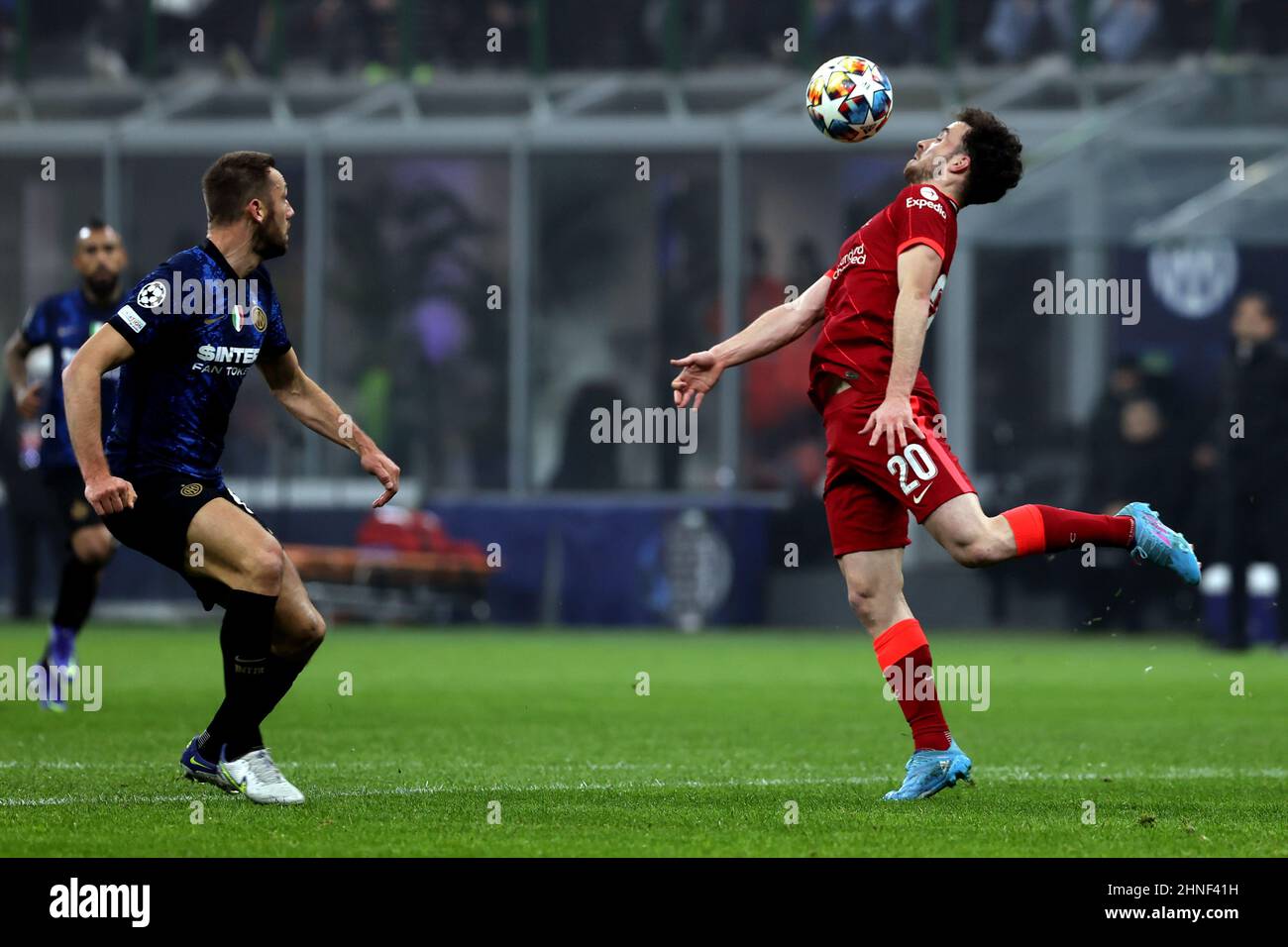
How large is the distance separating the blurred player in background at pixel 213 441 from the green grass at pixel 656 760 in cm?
31

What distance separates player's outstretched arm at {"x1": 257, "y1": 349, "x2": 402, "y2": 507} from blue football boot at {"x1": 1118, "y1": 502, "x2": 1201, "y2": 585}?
7.69 ft

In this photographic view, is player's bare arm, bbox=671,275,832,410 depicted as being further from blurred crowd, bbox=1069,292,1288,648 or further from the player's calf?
blurred crowd, bbox=1069,292,1288,648

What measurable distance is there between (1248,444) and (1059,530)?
941 centimetres

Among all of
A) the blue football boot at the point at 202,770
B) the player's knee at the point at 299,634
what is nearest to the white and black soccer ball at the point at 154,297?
the player's knee at the point at 299,634

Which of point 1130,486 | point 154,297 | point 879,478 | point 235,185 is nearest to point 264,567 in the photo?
point 154,297

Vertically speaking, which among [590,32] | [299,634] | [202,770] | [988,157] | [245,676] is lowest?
[202,770]

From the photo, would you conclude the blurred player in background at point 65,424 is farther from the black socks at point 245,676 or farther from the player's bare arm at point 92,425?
the player's bare arm at point 92,425

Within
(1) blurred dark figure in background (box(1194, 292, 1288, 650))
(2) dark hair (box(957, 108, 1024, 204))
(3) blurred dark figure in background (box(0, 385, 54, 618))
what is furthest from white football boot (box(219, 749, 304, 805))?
(3) blurred dark figure in background (box(0, 385, 54, 618))

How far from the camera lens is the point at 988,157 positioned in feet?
23.5

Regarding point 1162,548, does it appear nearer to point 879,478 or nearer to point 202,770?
point 879,478

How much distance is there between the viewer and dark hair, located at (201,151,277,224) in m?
6.96

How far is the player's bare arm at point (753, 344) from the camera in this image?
723 cm

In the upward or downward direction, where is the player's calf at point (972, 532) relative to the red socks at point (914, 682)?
upward

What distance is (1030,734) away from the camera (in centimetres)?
967
